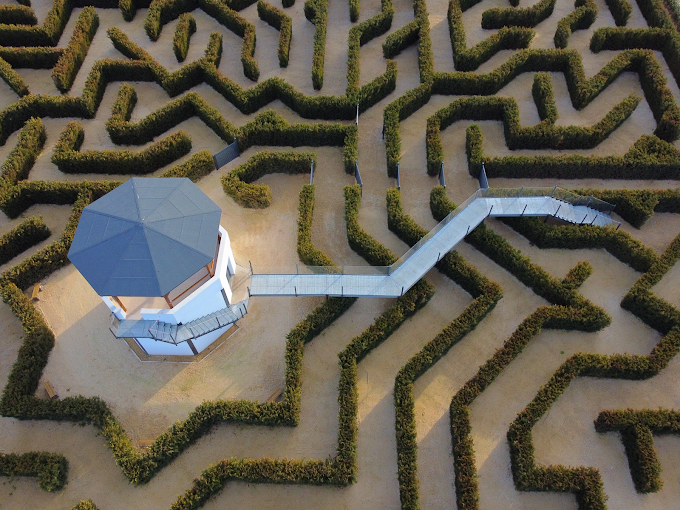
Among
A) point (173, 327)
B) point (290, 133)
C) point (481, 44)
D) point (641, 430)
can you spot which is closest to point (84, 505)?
point (173, 327)

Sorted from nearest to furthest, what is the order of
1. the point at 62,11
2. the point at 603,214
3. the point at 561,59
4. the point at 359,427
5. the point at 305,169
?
1. the point at 359,427
2. the point at 603,214
3. the point at 305,169
4. the point at 561,59
5. the point at 62,11

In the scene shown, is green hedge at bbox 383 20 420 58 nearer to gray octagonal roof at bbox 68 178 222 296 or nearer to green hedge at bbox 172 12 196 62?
green hedge at bbox 172 12 196 62

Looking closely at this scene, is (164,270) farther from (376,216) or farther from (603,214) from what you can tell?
(603,214)

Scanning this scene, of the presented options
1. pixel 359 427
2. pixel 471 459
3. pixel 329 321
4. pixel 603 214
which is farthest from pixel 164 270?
pixel 603 214

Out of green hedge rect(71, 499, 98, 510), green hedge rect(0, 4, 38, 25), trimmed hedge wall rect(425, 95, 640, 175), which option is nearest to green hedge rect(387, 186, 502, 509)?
trimmed hedge wall rect(425, 95, 640, 175)

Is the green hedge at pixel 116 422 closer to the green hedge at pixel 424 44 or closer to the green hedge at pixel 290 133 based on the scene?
the green hedge at pixel 290 133

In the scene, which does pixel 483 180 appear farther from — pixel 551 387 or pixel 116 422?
pixel 116 422

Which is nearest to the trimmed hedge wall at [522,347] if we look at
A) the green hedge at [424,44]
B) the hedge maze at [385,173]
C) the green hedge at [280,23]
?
Answer: the hedge maze at [385,173]
